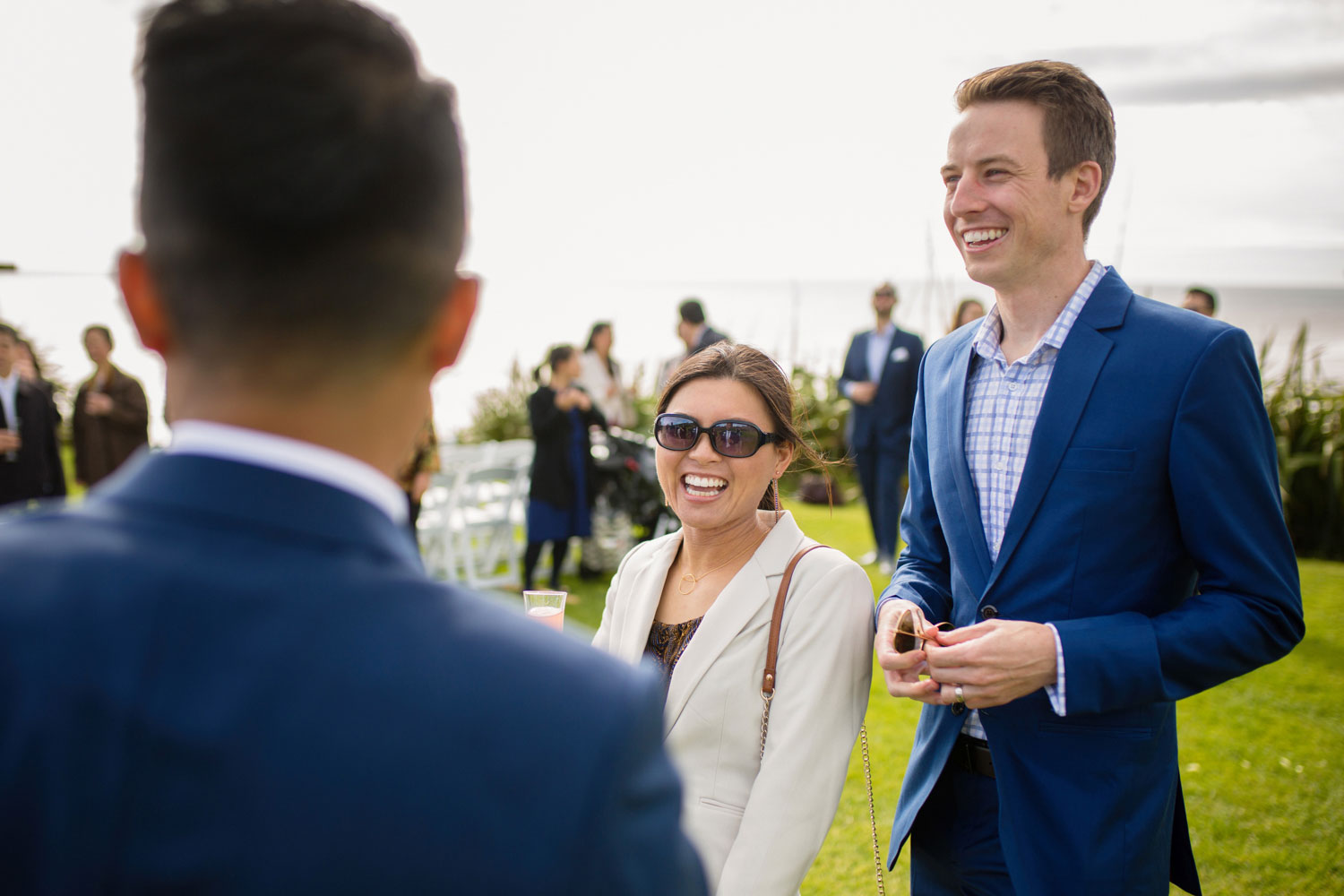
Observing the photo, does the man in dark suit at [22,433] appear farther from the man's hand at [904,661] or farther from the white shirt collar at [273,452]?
the white shirt collar at [273,452]

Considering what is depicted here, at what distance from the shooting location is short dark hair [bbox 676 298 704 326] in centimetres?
775

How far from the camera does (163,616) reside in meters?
0.53

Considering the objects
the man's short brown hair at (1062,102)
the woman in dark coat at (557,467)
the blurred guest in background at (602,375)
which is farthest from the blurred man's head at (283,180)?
the blurred guest in background at (602,375)

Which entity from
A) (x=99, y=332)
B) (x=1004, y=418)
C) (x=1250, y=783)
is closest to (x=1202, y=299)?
(x=1250, y=783)

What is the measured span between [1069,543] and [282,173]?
1.45m

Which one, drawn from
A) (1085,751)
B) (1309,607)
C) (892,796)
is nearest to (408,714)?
(1085,751)

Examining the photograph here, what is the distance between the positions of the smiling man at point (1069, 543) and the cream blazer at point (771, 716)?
0.17 meters

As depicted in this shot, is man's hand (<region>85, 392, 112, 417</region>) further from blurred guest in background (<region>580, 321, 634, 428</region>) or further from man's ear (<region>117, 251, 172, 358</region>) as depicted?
man's ear (<region>117, 251, 172, 358</region>)

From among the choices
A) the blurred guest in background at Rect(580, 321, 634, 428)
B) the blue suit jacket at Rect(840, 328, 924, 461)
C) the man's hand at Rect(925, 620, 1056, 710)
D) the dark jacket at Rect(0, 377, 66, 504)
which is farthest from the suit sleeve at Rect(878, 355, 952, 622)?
the dark jacket at Rect(0, 377, 66, 504)

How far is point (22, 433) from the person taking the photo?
6.62m

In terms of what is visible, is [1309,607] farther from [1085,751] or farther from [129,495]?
[129,495]

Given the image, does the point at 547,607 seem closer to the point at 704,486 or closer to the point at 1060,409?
the point at 704,486

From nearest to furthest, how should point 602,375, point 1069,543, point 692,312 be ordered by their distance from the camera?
1. point 1069,543
2. point 692,312
3. point 602,375

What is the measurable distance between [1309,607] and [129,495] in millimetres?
7693
